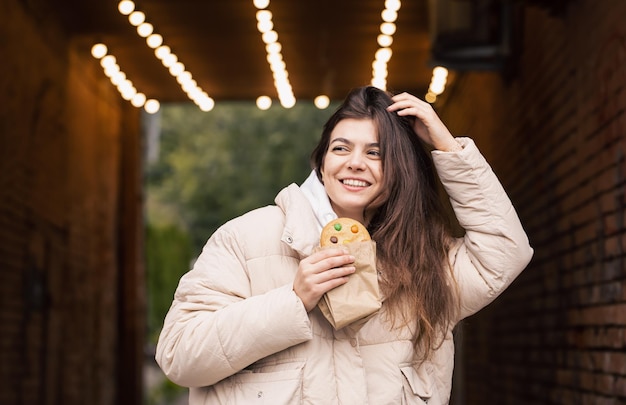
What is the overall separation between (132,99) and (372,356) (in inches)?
349

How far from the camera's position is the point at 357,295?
9.92 feet

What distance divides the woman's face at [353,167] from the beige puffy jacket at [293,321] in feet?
0.36

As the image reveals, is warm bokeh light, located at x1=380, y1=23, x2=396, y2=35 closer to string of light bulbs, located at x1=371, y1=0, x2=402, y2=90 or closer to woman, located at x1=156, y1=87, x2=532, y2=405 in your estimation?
string of light bulbs, located at x1=371, y1=0, x2=402, y2=90

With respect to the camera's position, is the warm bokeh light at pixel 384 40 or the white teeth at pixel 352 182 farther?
the warm bokeh light at pixel 384 40

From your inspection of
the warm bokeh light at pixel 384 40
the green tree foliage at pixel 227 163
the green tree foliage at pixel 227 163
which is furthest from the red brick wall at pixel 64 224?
the green tree foliage at pixel 227 163

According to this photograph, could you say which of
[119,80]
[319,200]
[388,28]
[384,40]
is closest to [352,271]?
[319,200]

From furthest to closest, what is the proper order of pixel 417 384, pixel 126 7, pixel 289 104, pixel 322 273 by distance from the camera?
pixel 289 104
pixel 126 7
pixel 417 384
pixel 322 273

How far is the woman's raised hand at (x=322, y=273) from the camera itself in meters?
3.00

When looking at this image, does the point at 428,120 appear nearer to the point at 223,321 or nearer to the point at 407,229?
the point at 407,229

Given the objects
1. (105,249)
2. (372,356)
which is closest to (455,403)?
(105,249)

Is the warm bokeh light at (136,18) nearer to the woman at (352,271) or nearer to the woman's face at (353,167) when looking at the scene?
the woman at (352,271)

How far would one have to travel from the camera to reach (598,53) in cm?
561

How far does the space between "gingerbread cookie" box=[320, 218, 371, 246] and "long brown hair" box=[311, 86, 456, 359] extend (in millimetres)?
229

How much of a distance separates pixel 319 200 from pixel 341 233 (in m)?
0.26
